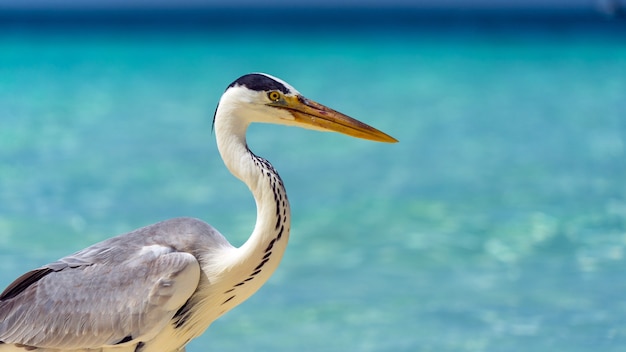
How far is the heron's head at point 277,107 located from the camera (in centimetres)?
395

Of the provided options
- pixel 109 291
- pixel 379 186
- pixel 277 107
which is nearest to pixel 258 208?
pixel 277 107

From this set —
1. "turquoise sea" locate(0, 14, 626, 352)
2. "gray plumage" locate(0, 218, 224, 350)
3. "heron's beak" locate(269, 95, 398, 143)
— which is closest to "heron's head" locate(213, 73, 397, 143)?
"heron's beak" locate(269, 95, 398, 143)

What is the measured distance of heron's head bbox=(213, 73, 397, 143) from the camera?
3949mm

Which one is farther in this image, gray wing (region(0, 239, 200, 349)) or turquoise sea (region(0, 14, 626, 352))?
turquoise sea (region(0, 14, 626, 352))

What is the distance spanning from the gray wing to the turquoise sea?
229 cm

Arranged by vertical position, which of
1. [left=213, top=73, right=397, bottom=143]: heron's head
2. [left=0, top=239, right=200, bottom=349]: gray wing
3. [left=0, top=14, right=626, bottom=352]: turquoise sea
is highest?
[left=0, top=14, right=626, bottom=352]: turquoise sea

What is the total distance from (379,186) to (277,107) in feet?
18.2

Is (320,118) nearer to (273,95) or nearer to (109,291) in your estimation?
(273,95)

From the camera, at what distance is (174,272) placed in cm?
387

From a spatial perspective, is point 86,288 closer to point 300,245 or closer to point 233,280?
point 233,280

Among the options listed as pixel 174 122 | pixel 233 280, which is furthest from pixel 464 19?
pixel 233 280

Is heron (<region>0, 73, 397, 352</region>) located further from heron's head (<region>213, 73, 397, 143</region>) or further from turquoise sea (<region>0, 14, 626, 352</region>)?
turquoise sea (<region>0, 14, 626, 352</region>)

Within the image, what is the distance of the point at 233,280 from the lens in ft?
13.0

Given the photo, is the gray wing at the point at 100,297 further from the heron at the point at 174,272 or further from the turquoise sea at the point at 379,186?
the turquoise sea at the point at 379,186
